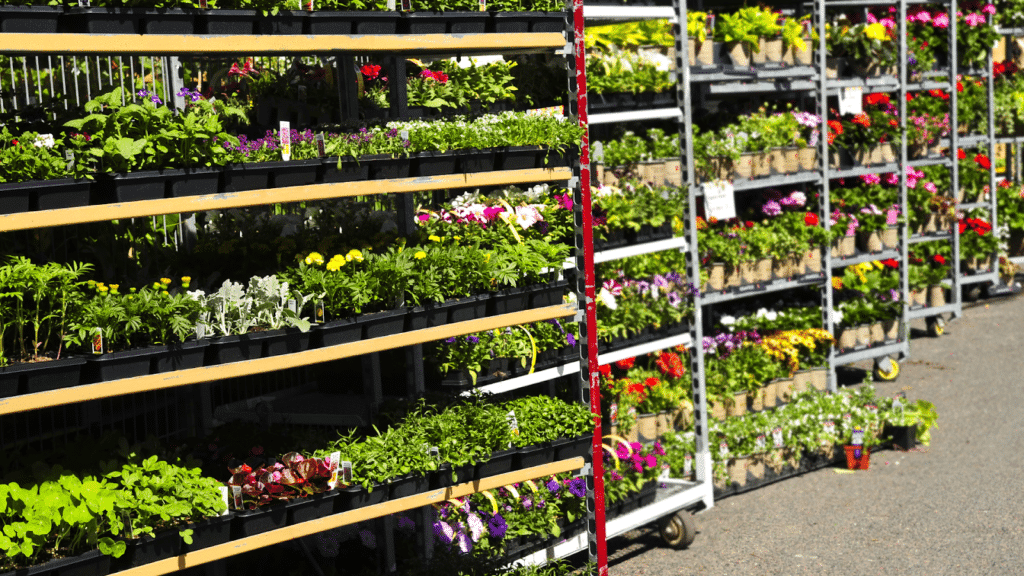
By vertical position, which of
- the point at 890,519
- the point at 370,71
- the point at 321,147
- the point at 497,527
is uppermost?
the point at 370,71

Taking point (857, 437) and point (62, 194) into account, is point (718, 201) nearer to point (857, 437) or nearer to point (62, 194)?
point (857, 437)

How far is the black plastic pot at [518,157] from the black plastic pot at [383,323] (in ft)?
2.70

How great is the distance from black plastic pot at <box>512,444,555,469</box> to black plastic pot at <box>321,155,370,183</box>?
1359 mm

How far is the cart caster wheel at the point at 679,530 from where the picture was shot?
6.46 meters

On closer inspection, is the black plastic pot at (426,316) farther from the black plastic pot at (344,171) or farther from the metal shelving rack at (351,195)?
the black plastic pot at (344,171)

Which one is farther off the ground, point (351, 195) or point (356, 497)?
point (351, 195)

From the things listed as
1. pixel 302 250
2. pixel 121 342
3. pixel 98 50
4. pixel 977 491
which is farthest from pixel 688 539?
pixel 98 50

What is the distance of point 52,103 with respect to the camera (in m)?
4.27

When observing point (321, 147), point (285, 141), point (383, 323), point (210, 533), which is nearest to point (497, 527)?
point (383, 323)

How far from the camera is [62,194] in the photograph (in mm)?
3545

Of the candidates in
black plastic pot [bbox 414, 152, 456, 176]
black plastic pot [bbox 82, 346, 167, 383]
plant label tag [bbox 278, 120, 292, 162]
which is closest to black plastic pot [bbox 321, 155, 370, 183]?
plant label tag [bbox 278, 120, 292, 162]

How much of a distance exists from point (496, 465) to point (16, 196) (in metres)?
2.19

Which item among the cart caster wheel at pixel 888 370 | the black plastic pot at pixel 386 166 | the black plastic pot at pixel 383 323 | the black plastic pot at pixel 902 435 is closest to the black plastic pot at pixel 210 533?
the black plastic pot at pixel 383 323

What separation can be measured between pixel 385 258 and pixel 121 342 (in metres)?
1.09
